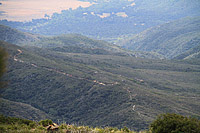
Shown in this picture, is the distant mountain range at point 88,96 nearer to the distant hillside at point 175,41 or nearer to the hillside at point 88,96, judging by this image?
the hillside at point 88,96

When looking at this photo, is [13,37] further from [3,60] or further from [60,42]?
[3,60]

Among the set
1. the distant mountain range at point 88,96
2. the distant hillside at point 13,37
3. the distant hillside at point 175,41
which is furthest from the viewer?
the distant hillside at point 175,41

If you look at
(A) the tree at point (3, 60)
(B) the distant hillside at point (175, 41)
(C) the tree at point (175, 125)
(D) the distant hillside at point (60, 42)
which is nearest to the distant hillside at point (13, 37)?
(D) the distant hillside at point (60, 42)

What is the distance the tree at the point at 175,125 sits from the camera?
12094 millimetres

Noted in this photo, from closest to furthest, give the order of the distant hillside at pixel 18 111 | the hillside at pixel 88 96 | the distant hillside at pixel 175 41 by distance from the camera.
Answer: the distant hillside at pixel 18 111, the hillside at pixel 88 96, the distant hillside at pixel 175 41

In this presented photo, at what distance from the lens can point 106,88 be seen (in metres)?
44.8

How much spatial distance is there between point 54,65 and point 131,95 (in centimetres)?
2129

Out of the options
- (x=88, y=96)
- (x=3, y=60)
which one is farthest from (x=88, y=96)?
(x=3, y=60)

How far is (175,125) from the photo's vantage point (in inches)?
502

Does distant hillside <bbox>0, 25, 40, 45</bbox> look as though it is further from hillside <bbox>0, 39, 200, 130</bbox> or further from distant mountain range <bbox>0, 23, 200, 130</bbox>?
distant mountain range <bbox>0, 23, 200, 130</bbox>

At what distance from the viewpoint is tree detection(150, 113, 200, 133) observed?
12094 millimetres

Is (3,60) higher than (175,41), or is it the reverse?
(175,41)

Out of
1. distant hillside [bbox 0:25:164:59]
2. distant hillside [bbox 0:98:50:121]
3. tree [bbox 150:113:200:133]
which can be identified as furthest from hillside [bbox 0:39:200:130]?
distant hillside [bbox 0:25:164:59]

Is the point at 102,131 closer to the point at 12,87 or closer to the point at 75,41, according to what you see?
the point at 12,87
